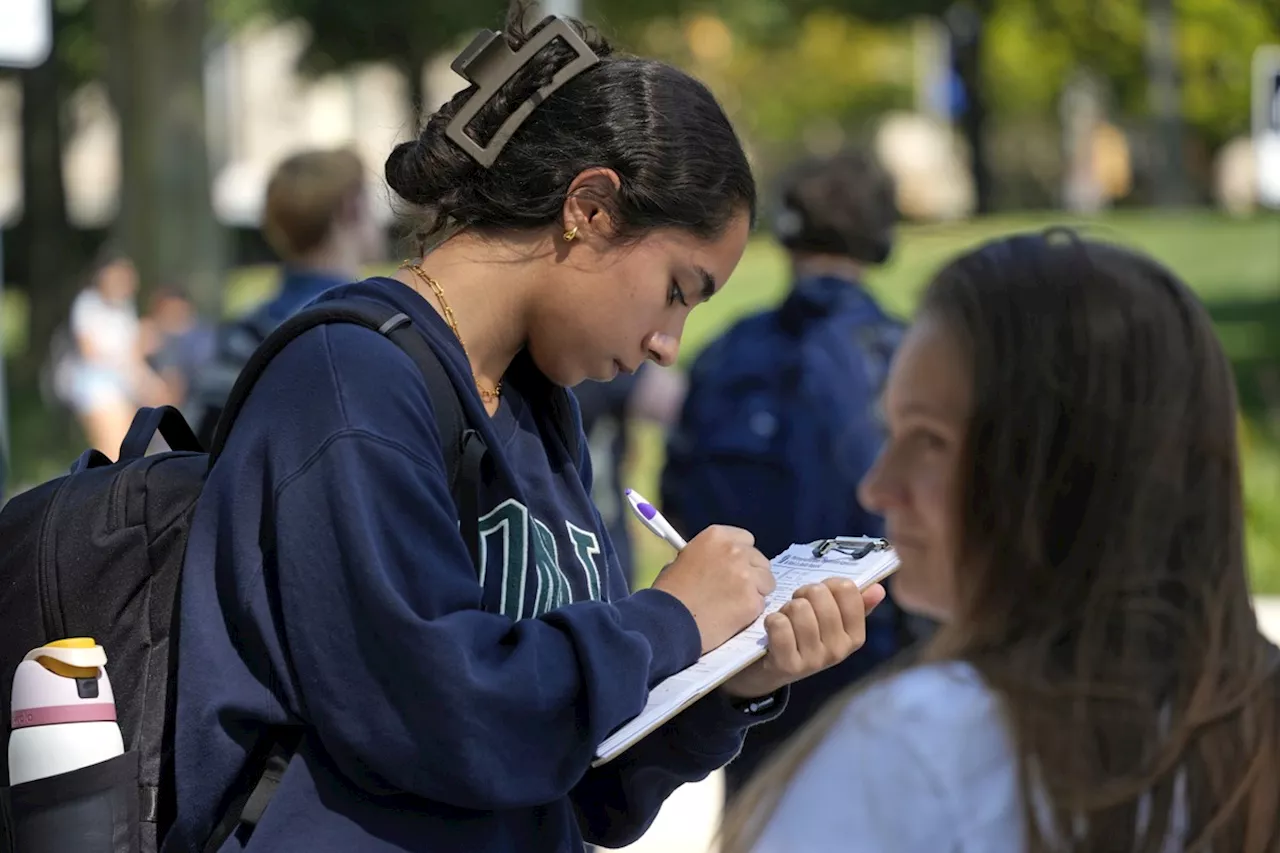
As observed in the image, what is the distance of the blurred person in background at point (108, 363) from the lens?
13578mm

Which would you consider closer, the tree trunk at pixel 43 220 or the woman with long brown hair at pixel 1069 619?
the woman with long brown hair at pixel 1069 619

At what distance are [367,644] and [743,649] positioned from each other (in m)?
0.47

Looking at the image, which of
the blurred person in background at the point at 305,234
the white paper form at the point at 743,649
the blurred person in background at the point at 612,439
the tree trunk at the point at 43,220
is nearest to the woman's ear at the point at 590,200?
the white paper form at the point at 743,649

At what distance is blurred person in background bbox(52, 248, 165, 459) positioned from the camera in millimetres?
13578

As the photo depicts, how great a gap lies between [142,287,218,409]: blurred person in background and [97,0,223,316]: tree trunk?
1016 mm

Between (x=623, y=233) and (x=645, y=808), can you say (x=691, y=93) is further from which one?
(x=645, y=808)

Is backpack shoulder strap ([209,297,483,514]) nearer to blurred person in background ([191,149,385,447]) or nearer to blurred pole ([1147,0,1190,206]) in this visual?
blurred person in background ([191,149,385,447])

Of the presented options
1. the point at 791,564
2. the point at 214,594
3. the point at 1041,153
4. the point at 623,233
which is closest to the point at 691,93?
the point at 623,233

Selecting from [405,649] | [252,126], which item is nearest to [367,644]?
[405,649]

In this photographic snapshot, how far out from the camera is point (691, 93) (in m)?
2.19

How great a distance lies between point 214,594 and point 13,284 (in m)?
26.2

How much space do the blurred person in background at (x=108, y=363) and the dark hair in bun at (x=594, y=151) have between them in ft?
37.7

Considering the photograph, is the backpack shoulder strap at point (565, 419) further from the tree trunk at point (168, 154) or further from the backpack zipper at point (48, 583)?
the tree trunk at point (168, 154)

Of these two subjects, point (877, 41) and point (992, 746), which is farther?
point (877, 41)
